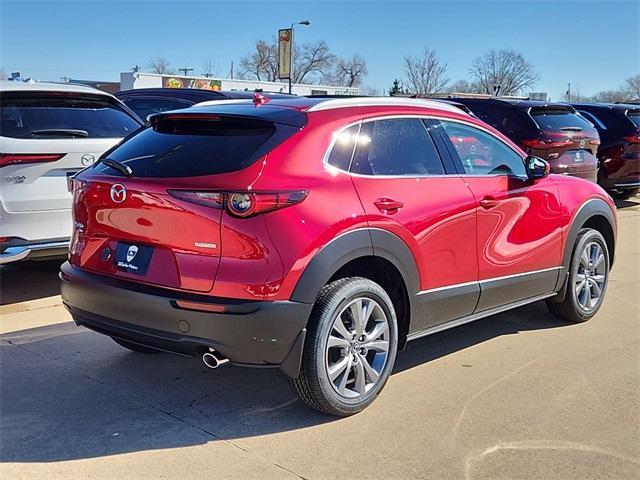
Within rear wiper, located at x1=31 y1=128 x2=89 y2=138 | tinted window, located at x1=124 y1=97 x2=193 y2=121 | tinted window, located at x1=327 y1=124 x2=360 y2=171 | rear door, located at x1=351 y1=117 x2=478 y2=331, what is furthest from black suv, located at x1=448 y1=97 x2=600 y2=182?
tinted window, located at x1=327 y1=124 x2=360 y2=171

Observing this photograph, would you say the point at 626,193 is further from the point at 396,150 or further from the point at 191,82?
the point at 191,82

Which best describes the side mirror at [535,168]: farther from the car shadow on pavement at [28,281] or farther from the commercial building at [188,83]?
the commercial building at [188,83]

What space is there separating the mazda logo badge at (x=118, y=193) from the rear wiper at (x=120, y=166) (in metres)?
0.08

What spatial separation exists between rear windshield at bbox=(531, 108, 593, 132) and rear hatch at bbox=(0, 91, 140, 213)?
622 centimetres

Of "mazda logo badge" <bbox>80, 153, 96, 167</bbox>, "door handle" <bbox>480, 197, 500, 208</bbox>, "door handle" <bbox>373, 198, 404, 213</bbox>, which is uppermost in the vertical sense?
"mazda logo badge" <bbox>80, 153, 96, 167</bbox>

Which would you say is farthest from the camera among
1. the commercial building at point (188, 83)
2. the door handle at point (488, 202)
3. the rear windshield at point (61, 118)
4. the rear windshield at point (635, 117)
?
the commercial building at point (188, 83)

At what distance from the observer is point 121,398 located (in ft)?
13.2

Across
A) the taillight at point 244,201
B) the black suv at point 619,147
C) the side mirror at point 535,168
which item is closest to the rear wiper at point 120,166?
the taillight at point 244,201

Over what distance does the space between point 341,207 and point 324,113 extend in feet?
1.99

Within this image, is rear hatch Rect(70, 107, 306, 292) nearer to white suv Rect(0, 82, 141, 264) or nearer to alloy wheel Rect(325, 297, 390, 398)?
alloy wheel Rect(325, 297, 390, 398)

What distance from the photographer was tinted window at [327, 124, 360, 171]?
150 inches

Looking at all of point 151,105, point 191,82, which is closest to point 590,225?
point 151,105

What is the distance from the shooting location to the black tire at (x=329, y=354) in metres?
3.57

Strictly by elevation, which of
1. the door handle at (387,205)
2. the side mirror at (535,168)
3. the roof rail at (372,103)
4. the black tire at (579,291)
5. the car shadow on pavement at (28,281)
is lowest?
the car shadow on pavement at (28,281)
